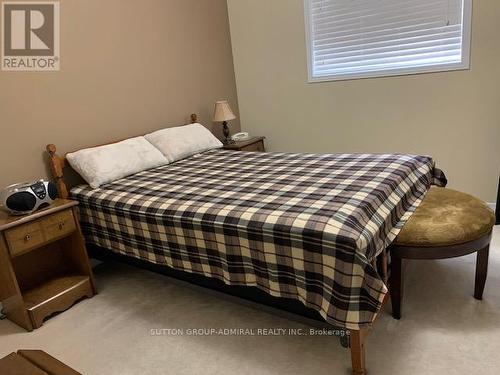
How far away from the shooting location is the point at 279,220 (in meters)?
1.63

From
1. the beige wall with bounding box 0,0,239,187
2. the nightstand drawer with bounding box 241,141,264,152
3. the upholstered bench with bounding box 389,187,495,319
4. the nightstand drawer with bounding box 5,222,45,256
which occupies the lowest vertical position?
the upholstered bench with bounding box 389,187,495,319

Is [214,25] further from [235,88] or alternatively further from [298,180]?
[298,180]

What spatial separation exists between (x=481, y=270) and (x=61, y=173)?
250cm

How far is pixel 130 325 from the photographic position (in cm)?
212

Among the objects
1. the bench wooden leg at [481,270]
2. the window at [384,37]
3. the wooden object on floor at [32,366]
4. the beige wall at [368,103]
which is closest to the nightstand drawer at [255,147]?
the beige wall at [368,103]

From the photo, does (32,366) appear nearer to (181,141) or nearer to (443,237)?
(443,237)

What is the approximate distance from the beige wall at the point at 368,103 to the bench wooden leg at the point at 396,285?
168cm

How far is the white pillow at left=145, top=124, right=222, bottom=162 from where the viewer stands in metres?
2.96

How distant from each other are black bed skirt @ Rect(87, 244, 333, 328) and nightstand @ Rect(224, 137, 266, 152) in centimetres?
Answer: 140

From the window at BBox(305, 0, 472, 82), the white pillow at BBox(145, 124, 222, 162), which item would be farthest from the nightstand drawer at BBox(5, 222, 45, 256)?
the window at BBox(305, 0, 472, 82)

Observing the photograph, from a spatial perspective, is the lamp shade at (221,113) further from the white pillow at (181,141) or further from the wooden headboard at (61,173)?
the wooden headboard at (61,173)

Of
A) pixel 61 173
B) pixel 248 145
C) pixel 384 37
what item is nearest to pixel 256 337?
pixel 61 173

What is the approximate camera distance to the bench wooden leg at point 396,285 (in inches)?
71.8

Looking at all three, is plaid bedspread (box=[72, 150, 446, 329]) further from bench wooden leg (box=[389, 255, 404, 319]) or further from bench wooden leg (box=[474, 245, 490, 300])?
bench wooden leg (box=[474, 245, 490, 300])
